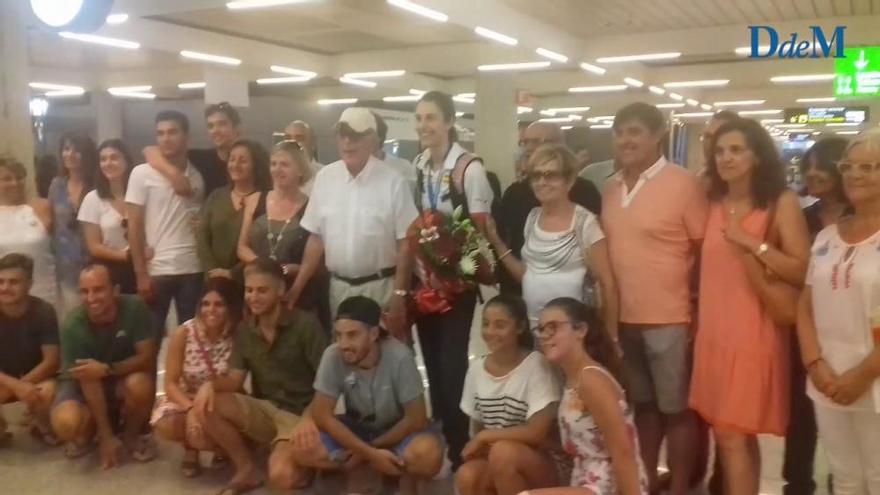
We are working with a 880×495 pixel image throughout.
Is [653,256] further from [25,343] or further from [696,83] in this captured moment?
[696,83]

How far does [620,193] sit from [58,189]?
319 cm

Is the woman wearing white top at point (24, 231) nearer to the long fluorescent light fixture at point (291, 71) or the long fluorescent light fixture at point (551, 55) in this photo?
the long fluorescent light fixture at point (551, 55)

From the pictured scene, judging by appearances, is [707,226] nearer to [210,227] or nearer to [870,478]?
[870,478]

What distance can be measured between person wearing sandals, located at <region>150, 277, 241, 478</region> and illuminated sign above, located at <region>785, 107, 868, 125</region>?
15.6 metres

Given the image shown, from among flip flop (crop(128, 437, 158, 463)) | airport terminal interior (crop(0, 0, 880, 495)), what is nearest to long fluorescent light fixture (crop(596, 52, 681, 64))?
airport terminal interior (crop(0, 0, 880, 495))

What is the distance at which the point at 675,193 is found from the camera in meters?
2.95

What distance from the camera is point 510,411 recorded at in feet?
10.1

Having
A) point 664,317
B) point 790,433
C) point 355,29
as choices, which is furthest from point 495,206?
point 355,29

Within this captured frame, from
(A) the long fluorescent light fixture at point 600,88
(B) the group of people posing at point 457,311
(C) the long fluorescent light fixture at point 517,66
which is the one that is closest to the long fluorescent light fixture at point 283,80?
(C) the long fluorescent light fixture at point 517,66

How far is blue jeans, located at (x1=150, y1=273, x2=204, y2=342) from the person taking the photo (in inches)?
165

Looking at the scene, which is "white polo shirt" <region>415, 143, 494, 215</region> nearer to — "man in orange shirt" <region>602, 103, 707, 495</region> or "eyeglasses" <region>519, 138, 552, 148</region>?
"eyeglasses" <region>519, 138, 552, 148</region>

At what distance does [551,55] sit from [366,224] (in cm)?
830

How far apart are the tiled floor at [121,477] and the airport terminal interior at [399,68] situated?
0.01m

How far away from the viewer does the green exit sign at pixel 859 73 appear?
10453mm
